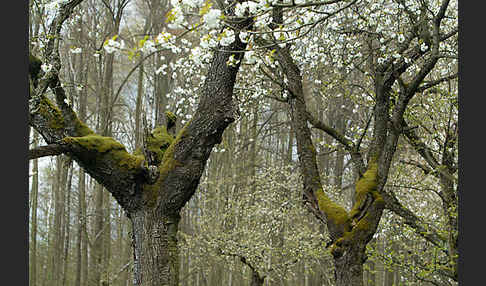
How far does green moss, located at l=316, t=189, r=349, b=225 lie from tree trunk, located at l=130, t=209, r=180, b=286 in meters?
2.24

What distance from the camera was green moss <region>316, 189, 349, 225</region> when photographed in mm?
6324

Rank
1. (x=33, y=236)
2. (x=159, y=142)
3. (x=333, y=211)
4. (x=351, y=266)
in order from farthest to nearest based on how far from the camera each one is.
A: (x=33, y=236) < (x=333, y=211) < (x=351, y=266) < (x=159, y=142)

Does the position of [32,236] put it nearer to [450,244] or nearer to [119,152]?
[119,152]

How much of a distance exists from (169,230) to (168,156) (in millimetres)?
827

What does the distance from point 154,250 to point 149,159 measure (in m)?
1.02

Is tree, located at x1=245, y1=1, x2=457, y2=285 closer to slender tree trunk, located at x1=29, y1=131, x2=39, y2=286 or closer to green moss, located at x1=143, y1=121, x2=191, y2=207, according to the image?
green moss, located at x1=143, y1=121, x2=191, y2=207

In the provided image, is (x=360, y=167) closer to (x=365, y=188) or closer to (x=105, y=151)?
(x=365, y=188)

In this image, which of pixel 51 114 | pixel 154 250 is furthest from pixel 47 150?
pixel 154 250

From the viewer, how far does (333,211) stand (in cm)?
646

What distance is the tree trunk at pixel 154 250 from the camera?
5.14 m

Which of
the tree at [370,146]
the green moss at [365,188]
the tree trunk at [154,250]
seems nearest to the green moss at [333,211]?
the tree at [370,146]

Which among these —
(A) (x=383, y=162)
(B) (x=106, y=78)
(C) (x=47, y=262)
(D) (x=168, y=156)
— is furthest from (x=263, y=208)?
(C) (x=47, y=262)

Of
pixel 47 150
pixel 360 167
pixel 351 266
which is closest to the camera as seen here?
pixel 47 150

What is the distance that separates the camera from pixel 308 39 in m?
8.28
